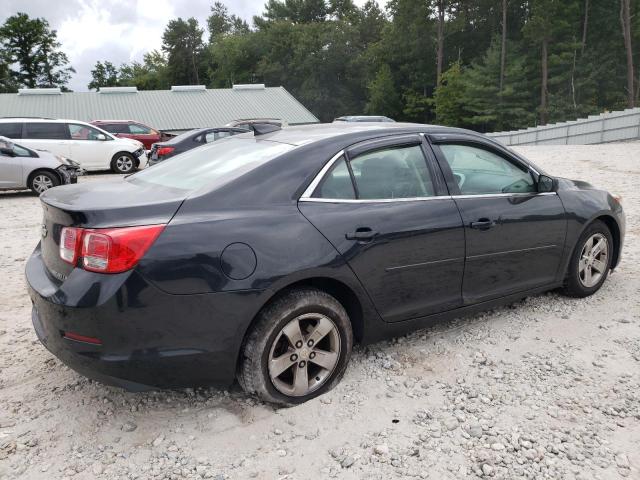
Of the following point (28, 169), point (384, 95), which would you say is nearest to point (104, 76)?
point (384, 95)

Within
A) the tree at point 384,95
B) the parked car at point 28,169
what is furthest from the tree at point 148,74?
the parked car at point 28,169

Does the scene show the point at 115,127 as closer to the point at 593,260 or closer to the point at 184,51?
the point at 593,260

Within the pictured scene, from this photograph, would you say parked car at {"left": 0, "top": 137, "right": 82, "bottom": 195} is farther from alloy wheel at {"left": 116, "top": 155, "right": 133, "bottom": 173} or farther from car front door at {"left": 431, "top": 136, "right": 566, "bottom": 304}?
car front door at {"left": 431, "top": 136, "right": 566, "bottom": 304}

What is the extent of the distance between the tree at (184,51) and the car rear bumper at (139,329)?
9222cm

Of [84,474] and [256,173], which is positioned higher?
[256,173]

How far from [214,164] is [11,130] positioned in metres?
13.3

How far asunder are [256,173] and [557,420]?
6.86 ft

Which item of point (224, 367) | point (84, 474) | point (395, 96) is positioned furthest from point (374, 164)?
point (395, 96)

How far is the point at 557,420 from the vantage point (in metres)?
2.75

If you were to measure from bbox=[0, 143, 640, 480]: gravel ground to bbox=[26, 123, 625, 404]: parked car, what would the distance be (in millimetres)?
259

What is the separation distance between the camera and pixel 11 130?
45.3ft

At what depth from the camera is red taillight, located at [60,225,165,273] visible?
2.38 metres

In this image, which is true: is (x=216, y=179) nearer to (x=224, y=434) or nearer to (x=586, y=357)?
(x=224, y=434)

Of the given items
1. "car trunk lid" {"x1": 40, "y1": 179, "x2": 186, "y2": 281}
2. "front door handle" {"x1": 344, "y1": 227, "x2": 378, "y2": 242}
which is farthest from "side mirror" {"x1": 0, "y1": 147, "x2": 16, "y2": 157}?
"front door handle" {"x1": 344, "y1": 227, "x2": 378, "y2": 242}
